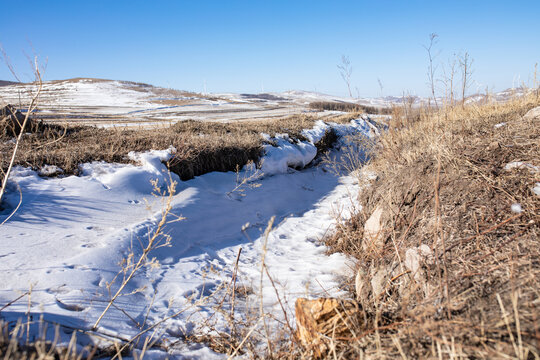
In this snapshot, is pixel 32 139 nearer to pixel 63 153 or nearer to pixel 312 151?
pixel 63 153

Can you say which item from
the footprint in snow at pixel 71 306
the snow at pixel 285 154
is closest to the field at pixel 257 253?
the footprint in snow at pixel 71 306

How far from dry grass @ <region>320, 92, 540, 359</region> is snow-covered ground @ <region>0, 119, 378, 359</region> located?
632 mm

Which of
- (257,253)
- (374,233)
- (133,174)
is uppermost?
(133,174)

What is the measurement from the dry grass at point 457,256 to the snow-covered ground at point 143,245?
0.63 metres

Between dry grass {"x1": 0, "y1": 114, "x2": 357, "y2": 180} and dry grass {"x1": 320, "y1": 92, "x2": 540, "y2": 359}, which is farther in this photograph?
dry grass {"x1": 0, "y1": 114, "x2": 357, "y2": 180}

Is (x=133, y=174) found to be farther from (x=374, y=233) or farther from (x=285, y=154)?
(x=285, y=154)

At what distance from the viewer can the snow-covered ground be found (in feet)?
7.18

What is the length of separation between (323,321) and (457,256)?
1.09 meters

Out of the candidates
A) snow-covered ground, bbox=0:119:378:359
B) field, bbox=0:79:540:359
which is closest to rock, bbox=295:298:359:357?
field, bbox=0:79:540:359

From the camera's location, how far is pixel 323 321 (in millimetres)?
1752

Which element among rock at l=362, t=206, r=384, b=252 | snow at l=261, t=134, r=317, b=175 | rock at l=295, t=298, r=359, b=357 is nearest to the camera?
rock at l=295, t=298, r=359, b=357

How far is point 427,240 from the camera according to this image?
8.43 feet

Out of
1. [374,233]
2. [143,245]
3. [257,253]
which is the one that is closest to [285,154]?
[257,253]

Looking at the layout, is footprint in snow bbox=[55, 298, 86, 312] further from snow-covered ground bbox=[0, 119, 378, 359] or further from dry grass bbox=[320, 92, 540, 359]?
dry grass bbox=[320, 92, 540, 359]
